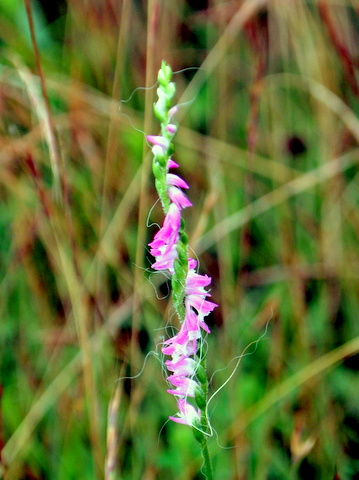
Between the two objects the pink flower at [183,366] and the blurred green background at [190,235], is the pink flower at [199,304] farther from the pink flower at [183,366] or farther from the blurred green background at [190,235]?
the blurred green background at [190,235]

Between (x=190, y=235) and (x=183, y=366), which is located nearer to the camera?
(x=183, y=366)

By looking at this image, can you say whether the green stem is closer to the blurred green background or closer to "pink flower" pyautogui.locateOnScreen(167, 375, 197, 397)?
"pink flower" pyautogui.locateOnScreen(167, 375, 197, 397)

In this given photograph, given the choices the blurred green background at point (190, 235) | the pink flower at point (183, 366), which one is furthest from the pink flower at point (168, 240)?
the blurred green background at point (190, 235)

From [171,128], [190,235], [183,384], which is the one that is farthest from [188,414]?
[190,235]

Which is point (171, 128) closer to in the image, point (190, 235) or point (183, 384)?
point (183, 384)

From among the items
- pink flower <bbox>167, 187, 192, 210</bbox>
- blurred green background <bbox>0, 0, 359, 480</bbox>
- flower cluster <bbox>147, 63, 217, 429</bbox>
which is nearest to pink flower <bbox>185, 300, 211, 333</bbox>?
flower cluster <bbox>147, 63, 217, 429</bbox>
